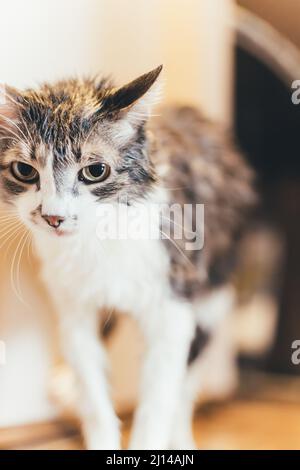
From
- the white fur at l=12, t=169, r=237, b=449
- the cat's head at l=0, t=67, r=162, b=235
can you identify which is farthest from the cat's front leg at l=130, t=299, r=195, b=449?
the cat's head at l=0, t=67, r=162, b=235

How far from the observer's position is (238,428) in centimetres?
128

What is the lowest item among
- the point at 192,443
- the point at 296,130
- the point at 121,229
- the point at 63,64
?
the point at 192,443

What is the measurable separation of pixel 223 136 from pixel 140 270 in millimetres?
483

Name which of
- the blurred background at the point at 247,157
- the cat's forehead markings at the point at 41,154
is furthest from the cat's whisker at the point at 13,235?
the cat's forehead markings at the point at 41,154

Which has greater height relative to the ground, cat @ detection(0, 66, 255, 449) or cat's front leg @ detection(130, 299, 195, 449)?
cat @ detection(0, 66, 255, 449)

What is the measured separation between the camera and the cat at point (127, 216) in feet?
2.99

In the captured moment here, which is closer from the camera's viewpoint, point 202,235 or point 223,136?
point 202,235

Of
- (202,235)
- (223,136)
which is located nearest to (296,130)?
(223,136)

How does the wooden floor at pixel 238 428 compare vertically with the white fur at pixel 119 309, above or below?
below

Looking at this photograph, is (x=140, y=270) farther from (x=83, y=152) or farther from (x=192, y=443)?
(x=192, y=443)

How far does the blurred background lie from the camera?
3.33 ft

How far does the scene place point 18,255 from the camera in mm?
1026

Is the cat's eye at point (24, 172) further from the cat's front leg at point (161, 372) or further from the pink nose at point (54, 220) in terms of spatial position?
the cat's front leg at point (161, 372)

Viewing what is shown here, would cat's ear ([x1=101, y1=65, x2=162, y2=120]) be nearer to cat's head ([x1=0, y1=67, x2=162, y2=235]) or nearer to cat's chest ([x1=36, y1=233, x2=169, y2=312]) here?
cat's head ([x1=0, y1=67, x2=162, y2=235])
